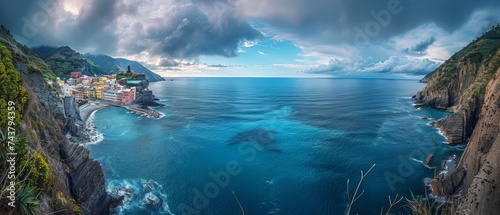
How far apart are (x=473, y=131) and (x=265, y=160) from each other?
3735 centimetres

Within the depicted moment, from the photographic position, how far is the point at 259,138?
74.1 meters

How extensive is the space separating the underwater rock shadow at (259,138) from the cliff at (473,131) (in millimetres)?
35993

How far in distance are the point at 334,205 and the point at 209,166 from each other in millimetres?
26657

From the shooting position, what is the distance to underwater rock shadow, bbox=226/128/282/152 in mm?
67000

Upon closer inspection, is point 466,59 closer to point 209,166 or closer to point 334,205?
point 334,205

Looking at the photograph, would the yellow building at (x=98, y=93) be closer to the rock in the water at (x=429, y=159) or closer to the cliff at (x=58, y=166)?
the cliff at (x=58, y=166)

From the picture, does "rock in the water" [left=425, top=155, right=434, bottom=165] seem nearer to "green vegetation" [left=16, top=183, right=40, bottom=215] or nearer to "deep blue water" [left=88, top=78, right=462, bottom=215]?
"deep blue water" [left=88, top=78, right=462, bottom=215]

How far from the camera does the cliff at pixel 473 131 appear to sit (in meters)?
13.4

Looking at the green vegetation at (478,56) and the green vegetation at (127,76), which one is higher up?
the green vegetation at (478,56)

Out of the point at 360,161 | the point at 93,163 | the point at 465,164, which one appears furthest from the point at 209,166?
the point at 465,164

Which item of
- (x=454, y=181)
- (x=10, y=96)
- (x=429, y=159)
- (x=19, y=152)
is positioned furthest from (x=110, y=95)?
(x=454, y=181)

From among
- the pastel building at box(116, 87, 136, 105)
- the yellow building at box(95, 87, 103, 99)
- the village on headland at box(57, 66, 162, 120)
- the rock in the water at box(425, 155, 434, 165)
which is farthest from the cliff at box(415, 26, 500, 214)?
the yellow building at box(95, 87, 103, 99)

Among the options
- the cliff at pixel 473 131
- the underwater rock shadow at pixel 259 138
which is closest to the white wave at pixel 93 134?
the underwater rock shadow at pixel 259 138

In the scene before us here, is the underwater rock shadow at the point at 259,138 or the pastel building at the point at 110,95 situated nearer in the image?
the underwater rock shadow at the point at 259,138
